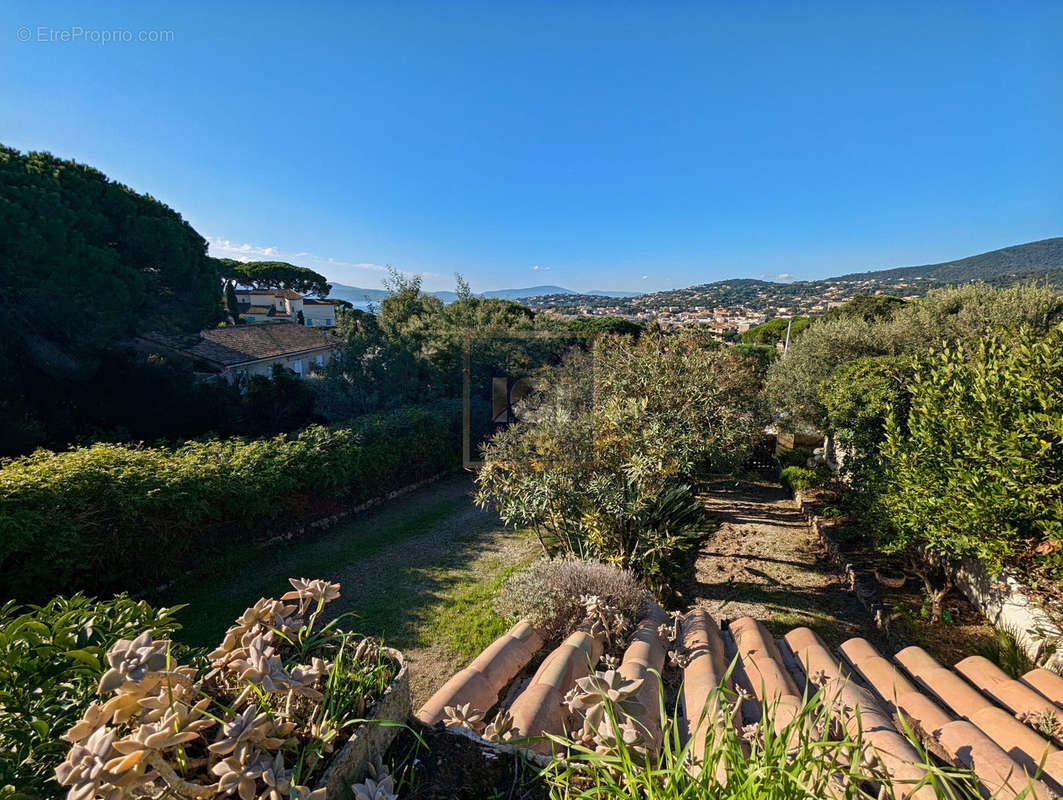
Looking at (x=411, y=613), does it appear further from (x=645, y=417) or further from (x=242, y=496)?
(x=645, y=417)

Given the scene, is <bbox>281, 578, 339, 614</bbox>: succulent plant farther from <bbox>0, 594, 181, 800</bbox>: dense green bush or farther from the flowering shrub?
<bbox>0, 594, 181, 800</bbox>: dense green bush

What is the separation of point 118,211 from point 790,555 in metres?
17.8

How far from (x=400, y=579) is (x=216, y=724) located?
623 cm

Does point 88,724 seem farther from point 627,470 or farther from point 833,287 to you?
point 833,287

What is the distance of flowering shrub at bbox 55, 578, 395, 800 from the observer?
45.1 inches

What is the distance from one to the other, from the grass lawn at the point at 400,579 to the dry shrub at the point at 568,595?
1.74 metres

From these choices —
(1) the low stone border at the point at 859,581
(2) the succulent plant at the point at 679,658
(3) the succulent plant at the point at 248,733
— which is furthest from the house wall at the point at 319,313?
(3) the succulent plant at the point at 248,733

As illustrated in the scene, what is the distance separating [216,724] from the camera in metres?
1.50

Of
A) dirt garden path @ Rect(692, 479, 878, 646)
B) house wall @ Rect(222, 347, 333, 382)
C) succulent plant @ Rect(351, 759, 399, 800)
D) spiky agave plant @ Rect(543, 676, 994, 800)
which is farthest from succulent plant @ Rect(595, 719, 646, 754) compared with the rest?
house wall @ Rect(222, 347, 333, 382)

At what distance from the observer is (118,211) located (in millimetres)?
12078

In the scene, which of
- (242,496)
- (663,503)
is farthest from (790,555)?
(242,496)

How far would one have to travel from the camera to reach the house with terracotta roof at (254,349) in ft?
58.1

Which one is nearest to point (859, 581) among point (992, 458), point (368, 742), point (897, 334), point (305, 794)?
point (992, 458)

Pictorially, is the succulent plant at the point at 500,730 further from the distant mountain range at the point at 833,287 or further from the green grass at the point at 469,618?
the distant mountain range at the point at 833,287
